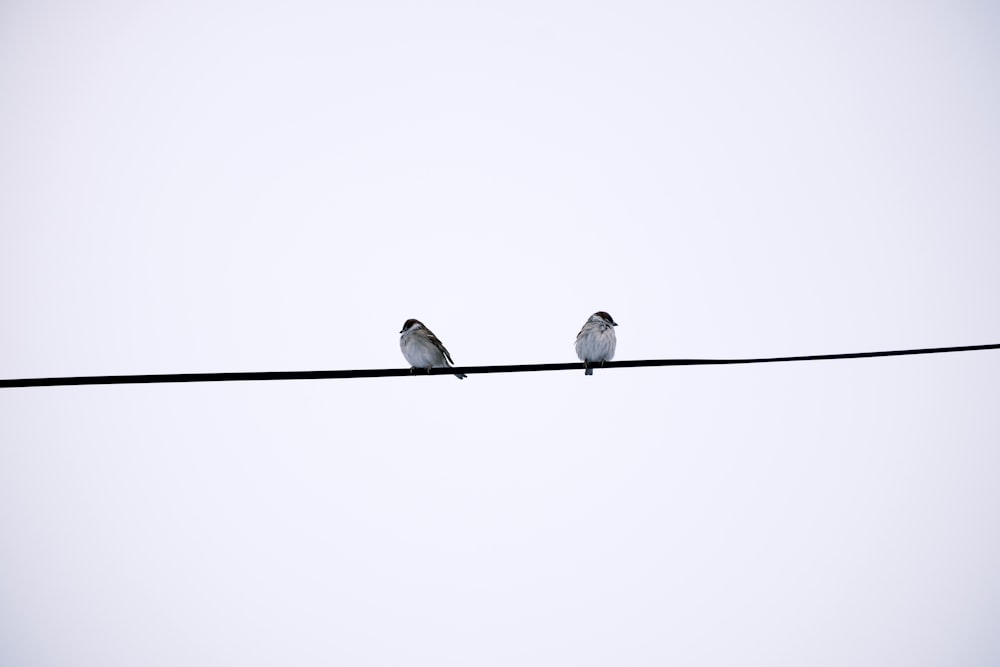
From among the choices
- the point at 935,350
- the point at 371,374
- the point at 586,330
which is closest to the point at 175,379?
the point at 371,374

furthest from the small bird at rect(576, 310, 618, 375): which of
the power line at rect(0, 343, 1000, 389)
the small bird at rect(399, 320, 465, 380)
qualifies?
the power line at rect(0, 343, 1000, 389)

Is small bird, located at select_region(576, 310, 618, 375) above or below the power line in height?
above

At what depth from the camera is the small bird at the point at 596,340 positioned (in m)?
11.5

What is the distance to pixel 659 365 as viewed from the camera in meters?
6.42

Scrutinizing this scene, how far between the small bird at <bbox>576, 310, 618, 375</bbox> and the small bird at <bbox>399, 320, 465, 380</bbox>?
2103mm

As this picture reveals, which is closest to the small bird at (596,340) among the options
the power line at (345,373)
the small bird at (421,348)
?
the small bird at (421,348)

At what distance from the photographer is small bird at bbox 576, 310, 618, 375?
11.5 metres

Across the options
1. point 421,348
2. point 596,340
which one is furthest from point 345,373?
point 596,340

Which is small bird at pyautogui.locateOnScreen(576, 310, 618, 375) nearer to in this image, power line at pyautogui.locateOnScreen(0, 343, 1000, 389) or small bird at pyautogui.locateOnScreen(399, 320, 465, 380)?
small bird at pyautogui.locateOnScreen(399, 320, 465, 380)

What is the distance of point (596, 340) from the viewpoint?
37.8 ft

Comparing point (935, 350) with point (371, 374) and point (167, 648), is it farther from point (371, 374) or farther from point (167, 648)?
point (167, 648)

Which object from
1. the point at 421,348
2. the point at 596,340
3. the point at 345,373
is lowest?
the point at 345,373

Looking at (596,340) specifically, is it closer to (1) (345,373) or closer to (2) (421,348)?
(2) (421,348)

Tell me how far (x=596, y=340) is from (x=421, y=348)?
2664mm
